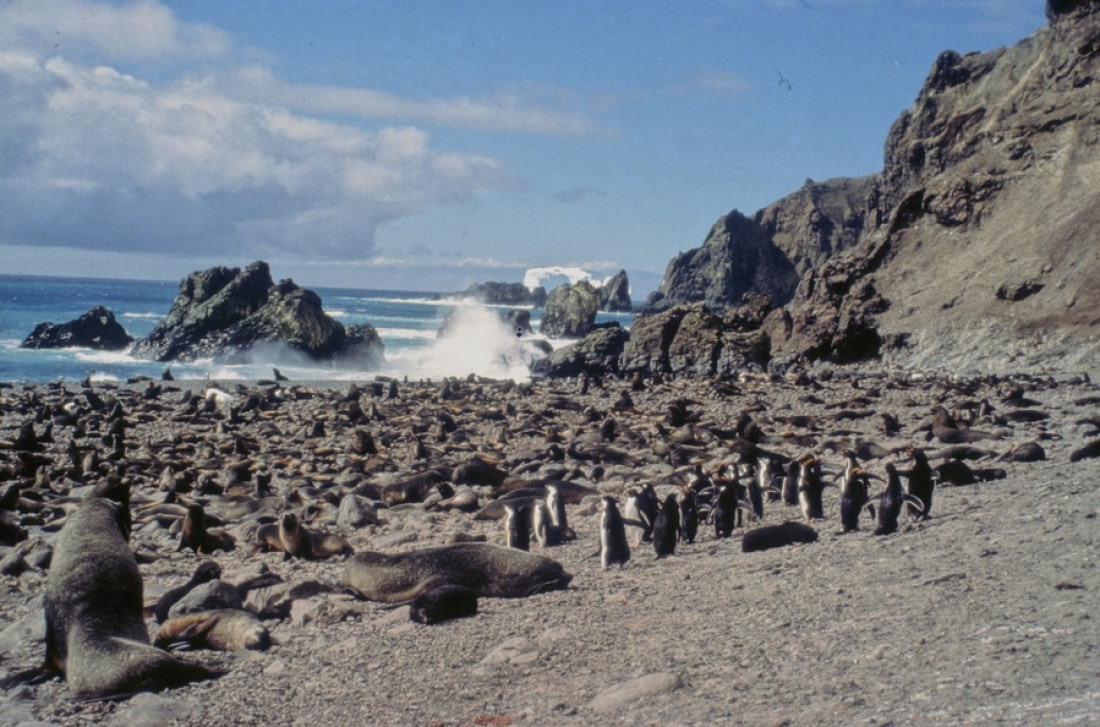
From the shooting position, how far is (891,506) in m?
7.91

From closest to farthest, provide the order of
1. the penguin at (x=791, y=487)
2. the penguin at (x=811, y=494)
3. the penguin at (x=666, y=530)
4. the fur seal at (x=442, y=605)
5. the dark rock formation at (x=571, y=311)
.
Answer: the fur seal at (x=442, y=605)
the penguin at (x=666, y=530)
the penguin at (x=811, y=494)
the penguin at (x=791, y=487)
the dark rock formation at (x=571, y=311)

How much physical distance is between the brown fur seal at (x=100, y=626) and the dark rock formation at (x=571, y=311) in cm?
5299

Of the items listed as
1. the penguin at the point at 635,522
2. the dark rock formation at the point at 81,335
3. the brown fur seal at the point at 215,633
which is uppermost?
the dark rock formation at the point at 81,335

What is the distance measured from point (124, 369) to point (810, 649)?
3883 centimetres

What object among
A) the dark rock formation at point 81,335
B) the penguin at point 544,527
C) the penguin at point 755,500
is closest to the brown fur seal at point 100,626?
the penguin at point 544,527

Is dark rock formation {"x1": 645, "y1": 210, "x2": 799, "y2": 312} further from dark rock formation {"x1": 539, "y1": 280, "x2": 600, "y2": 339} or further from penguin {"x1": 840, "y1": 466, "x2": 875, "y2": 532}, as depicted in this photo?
penguin {"x1": 840, "y1": 466, "x2": 875, "y2": 532}

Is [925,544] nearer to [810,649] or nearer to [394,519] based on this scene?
[810,649]

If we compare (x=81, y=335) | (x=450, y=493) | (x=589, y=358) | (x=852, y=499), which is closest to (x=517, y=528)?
(x=450, y=493)

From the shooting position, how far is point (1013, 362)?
90.4 feet

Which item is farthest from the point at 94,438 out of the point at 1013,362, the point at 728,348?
the point at 1013,362

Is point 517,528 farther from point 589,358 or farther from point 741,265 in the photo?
point 741,265

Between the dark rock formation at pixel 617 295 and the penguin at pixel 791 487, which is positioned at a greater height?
the dark rock formation at pixel 617 295

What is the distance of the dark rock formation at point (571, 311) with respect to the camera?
59.7 meters

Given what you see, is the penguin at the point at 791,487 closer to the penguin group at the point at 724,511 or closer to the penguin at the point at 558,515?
the penguin group at the point at 724,511
